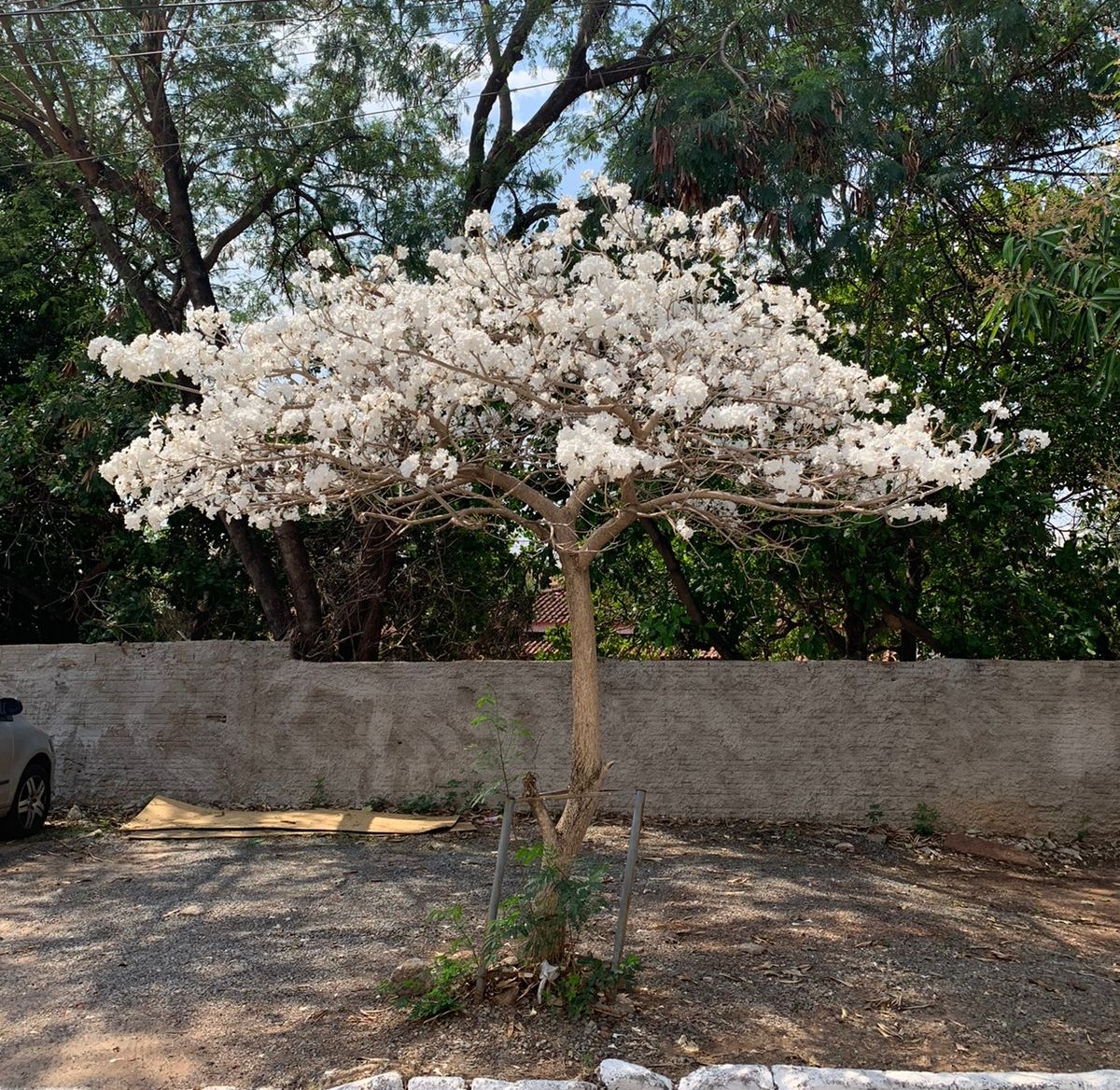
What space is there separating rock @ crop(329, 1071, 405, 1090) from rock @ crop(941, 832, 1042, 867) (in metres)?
5.57

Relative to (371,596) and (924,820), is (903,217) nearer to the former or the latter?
(924,820)

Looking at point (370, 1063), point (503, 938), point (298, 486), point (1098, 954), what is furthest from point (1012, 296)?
point (370, 1063)

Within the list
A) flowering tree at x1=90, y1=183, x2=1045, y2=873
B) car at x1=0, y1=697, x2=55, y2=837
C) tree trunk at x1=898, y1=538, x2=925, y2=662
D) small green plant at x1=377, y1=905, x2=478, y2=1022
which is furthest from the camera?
tree trunk at x1=898, y1=538, x2=925, y2=662

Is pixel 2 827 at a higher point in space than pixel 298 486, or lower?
lower

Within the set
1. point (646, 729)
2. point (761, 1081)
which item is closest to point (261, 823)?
point (646, 729)

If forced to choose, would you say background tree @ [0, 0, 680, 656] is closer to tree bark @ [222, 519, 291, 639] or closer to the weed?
tree bark @ [222, 519, 291, 639]

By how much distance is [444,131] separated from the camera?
10.7 metres

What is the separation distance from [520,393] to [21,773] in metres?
5.54

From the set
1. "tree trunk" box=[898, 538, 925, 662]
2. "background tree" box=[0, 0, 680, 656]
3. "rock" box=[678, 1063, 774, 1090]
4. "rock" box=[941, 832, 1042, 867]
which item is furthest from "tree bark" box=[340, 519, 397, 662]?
"rock" box=[678, 1063, 774, 1090]

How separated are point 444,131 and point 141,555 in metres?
5.06

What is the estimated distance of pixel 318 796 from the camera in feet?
31.2

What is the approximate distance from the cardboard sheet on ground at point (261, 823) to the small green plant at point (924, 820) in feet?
11.9

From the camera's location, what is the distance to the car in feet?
27.3

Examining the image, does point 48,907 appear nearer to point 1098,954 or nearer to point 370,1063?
point 370,1063
